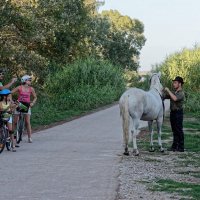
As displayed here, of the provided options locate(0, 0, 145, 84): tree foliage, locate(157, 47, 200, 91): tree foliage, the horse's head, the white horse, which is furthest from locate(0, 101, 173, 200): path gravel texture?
locate(157, 47, 200, 91): tree foliage

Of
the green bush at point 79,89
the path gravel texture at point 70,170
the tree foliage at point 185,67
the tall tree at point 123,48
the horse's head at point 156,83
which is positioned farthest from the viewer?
the tall tree at point 123,48

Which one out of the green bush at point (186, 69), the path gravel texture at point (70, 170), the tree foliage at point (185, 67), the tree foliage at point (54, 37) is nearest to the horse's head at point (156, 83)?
the path gravel texture at point (70, 170)

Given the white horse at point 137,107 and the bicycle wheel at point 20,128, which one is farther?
the bicycle wheel at point 20,128

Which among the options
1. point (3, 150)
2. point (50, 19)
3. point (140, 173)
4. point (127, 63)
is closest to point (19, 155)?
point (3, 150)

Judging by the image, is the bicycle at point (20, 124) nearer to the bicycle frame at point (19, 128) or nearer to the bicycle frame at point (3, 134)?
the bicycle frame at point (19, 128)

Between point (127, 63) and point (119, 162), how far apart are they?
183 ft

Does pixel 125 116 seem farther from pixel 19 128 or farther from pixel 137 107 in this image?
pixel 19 128

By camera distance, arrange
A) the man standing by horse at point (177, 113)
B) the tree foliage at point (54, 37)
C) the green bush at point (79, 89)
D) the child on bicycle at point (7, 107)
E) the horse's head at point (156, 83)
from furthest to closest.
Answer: the green bush at point (79, 89) < the tree foliage at point (54, 37) < the horse's head at point (156, 83) < the man standing by horse at point (177, 113) < the child on bicycle at point (7, 107)

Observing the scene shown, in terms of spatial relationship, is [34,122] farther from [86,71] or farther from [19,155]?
[86,71]

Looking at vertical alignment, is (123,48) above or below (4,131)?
above

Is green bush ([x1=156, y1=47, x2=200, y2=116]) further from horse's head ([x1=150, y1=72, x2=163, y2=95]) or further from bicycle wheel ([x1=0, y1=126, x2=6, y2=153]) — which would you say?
bicycle wheel ([x1=0, y1=126, x2=6, y2=153])

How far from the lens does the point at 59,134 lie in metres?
16.7

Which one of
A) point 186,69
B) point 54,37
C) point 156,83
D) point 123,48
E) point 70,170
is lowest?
point 70,170

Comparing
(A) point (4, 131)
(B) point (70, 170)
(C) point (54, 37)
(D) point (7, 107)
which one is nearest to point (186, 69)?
(C) point (54, 37)
